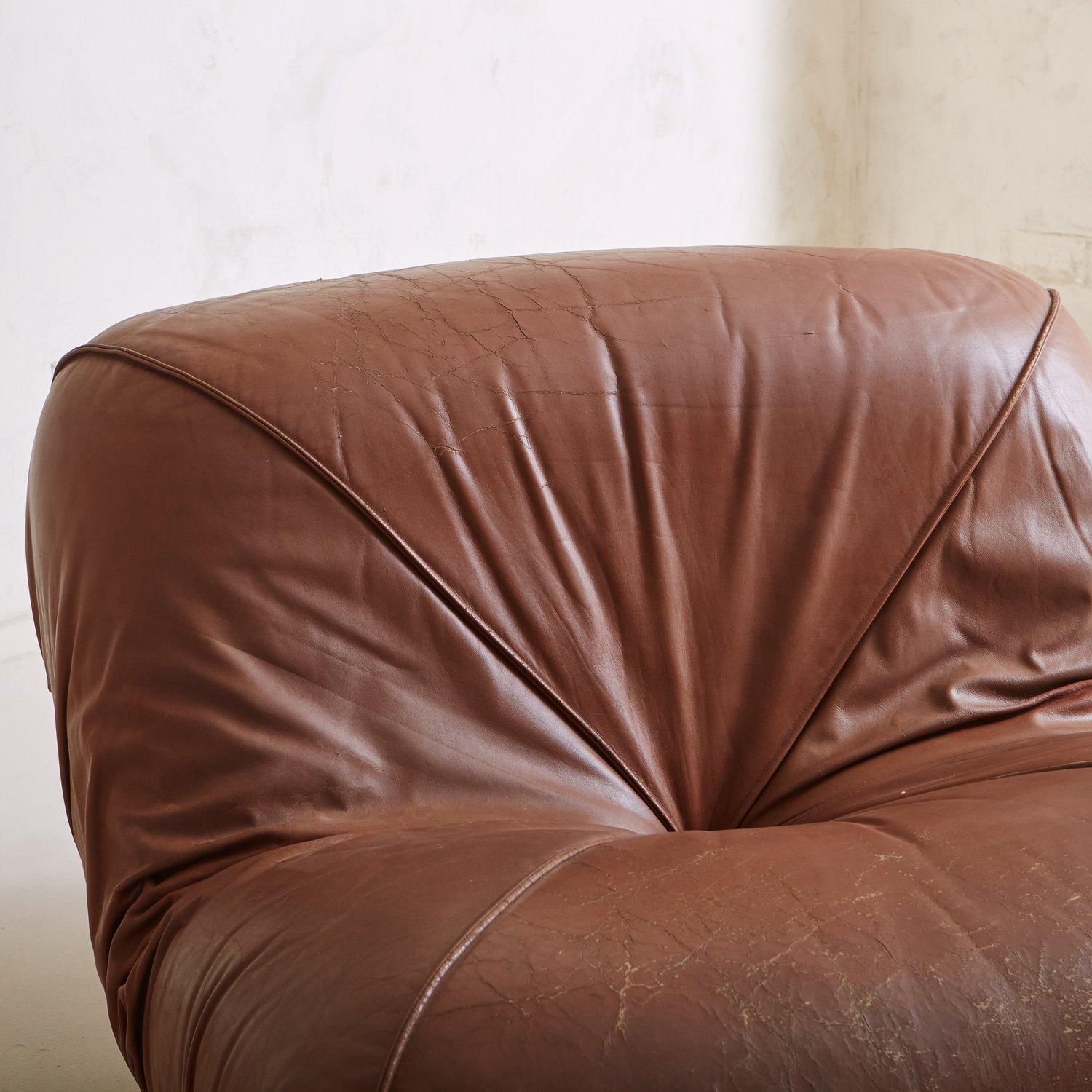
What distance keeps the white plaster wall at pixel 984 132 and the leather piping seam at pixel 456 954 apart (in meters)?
2.65

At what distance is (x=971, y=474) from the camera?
958 mm

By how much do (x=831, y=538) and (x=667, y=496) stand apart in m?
0.13

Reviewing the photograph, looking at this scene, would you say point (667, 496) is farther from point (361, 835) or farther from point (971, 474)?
point (361, 835)

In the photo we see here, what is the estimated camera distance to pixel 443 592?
859 mm

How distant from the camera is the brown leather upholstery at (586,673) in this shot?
0.57 m

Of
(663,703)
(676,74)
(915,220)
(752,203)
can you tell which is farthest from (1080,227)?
(663,703)

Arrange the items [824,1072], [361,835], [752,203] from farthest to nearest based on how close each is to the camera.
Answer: [752,203] → [361,835] → [824,1072]

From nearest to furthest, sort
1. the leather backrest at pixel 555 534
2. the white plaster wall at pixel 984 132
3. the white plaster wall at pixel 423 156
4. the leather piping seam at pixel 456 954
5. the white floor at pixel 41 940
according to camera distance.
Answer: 1. the leather piping seam at pixel 456 954
2. the leather backrest at pixel 555 534
3. the white floor at pixel 41 940
4. the white plaster wall at pixel 423 156
5. the white plaster wall at pixel 984 132

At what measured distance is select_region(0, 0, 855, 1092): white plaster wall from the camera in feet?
5.65

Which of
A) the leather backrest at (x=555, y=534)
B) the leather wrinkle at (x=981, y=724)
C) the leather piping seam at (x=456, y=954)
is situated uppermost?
the leather backrest at (x=555, y=534)

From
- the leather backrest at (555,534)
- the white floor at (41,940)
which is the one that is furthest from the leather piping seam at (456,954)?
the white floor at (41,940)

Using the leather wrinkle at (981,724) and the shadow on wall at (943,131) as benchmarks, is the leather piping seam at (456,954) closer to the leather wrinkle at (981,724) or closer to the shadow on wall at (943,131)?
the leather wrinkle at (981,724)

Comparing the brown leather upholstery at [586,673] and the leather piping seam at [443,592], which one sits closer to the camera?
the brown leather upholstery at [586,673]

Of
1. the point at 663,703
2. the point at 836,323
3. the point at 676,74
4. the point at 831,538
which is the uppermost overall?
the point at 676,74
